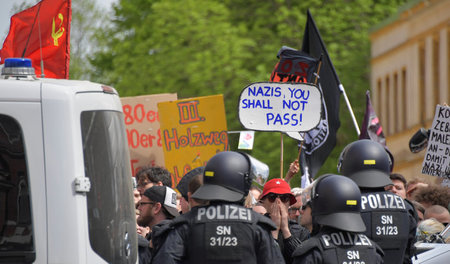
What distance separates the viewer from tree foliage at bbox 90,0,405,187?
103ft

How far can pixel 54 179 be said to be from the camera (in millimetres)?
5922

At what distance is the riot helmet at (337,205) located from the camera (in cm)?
688

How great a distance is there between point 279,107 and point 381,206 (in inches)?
123

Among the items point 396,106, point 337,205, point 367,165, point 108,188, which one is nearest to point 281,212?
point 367,165

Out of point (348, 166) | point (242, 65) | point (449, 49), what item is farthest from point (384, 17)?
point (348, 166)

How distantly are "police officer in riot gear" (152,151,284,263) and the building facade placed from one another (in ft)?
97.2

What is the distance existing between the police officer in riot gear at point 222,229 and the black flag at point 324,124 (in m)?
5.73

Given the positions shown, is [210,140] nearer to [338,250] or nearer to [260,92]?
[260,92]

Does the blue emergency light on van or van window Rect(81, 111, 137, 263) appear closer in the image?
van window Rect(81, 111, 137, 263)

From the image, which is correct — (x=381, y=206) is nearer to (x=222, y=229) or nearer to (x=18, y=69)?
(x=222, y=229)

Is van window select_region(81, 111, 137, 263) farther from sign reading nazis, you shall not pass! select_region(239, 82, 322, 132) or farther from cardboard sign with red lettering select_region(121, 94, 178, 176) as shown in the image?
cardboard sign with red lettering select_region(121, 94, 178, 176)

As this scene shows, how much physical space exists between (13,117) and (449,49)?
105ft

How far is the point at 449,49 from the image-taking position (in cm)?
3688

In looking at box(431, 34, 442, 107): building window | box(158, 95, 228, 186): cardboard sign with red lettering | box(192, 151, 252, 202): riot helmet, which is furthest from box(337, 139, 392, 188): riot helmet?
box(431, 34, 442, 107): building window
